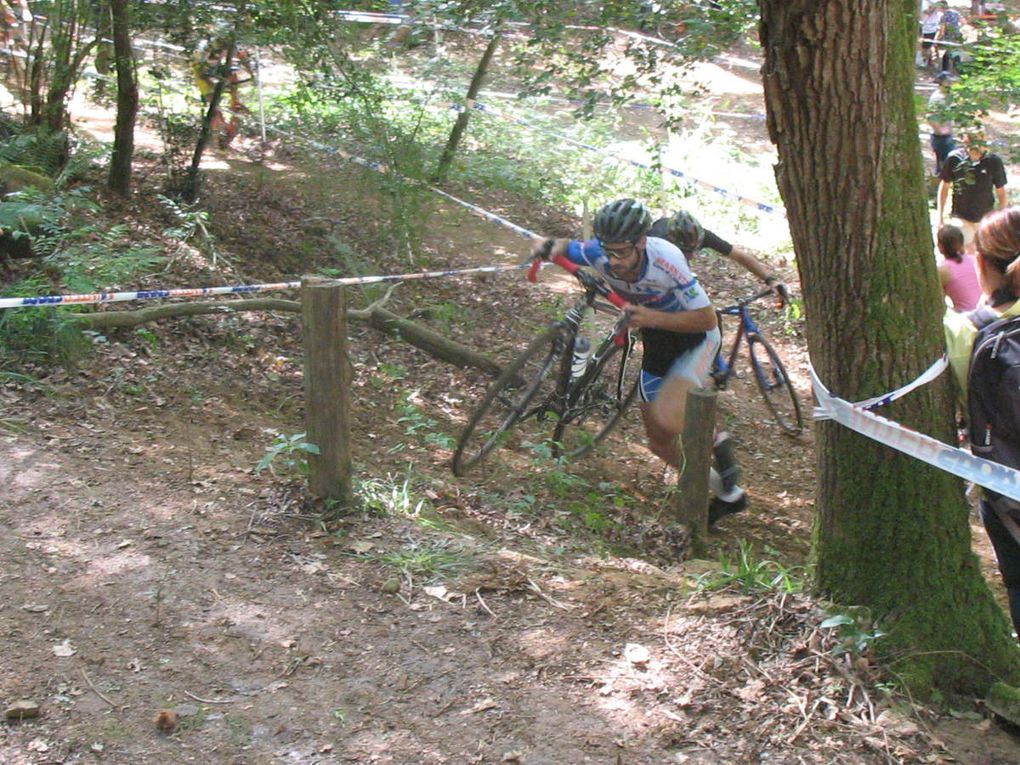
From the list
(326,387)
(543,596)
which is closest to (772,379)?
(543,596)

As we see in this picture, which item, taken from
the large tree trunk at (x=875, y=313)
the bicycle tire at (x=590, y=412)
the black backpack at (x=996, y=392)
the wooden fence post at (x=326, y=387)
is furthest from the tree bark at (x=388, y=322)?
the black backpack at (x=996, y=392)

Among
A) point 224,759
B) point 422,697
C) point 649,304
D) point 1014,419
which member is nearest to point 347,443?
point 422,697

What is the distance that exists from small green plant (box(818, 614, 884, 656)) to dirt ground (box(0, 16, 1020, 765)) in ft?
0.08

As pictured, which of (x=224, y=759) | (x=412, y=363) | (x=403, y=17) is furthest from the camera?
(x=403, y=17)

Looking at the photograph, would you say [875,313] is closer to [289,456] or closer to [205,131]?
[289,456]

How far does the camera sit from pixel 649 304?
6082mm

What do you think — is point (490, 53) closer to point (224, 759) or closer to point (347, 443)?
point (347, 443)

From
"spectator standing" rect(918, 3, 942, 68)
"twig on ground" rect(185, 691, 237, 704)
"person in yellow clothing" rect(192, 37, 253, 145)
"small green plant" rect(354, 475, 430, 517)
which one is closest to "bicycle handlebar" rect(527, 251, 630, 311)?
"small green plant" rect(354, 475, 430, 517)

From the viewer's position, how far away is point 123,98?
887 cm

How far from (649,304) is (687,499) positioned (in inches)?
48.9

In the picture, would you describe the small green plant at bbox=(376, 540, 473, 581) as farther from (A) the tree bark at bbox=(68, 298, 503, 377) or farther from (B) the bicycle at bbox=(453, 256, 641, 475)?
(A) the tree bark at bbox=(68, 298, 503, 377)

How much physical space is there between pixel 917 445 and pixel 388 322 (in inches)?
210

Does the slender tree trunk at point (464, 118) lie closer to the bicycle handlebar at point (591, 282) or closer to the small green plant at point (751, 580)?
the bicycle handlebar at point (591, 282)

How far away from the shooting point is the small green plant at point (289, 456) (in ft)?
15.7
